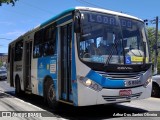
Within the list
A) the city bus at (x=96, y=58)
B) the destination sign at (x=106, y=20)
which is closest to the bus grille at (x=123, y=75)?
the city bus at (x=96, y=58)

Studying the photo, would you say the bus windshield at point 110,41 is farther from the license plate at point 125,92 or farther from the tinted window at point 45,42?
the tinted window at point 45,42

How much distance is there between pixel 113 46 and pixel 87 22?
1.01 m

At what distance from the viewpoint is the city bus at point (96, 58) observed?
8.85 m

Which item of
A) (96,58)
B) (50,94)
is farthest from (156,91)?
(96,58)

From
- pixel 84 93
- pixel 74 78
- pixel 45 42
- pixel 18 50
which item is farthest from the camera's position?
pixel 18 50

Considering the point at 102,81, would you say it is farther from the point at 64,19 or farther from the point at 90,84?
the point at 64,19

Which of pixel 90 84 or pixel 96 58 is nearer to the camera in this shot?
Answer: pixel 90 84

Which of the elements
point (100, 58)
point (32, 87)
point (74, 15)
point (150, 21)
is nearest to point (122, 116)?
point (100, 58)

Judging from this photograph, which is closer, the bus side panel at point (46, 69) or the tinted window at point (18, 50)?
the bus side panel at point (46, 69)

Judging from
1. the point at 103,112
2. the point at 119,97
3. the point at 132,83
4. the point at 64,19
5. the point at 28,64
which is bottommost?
the point at 103,112

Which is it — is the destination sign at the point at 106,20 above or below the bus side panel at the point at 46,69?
above

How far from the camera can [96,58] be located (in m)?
8.94

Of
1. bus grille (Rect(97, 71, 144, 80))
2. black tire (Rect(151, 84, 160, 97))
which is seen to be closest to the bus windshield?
bus grille (Rect(97, 71, 144, 80))

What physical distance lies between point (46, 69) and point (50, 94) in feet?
3.00
